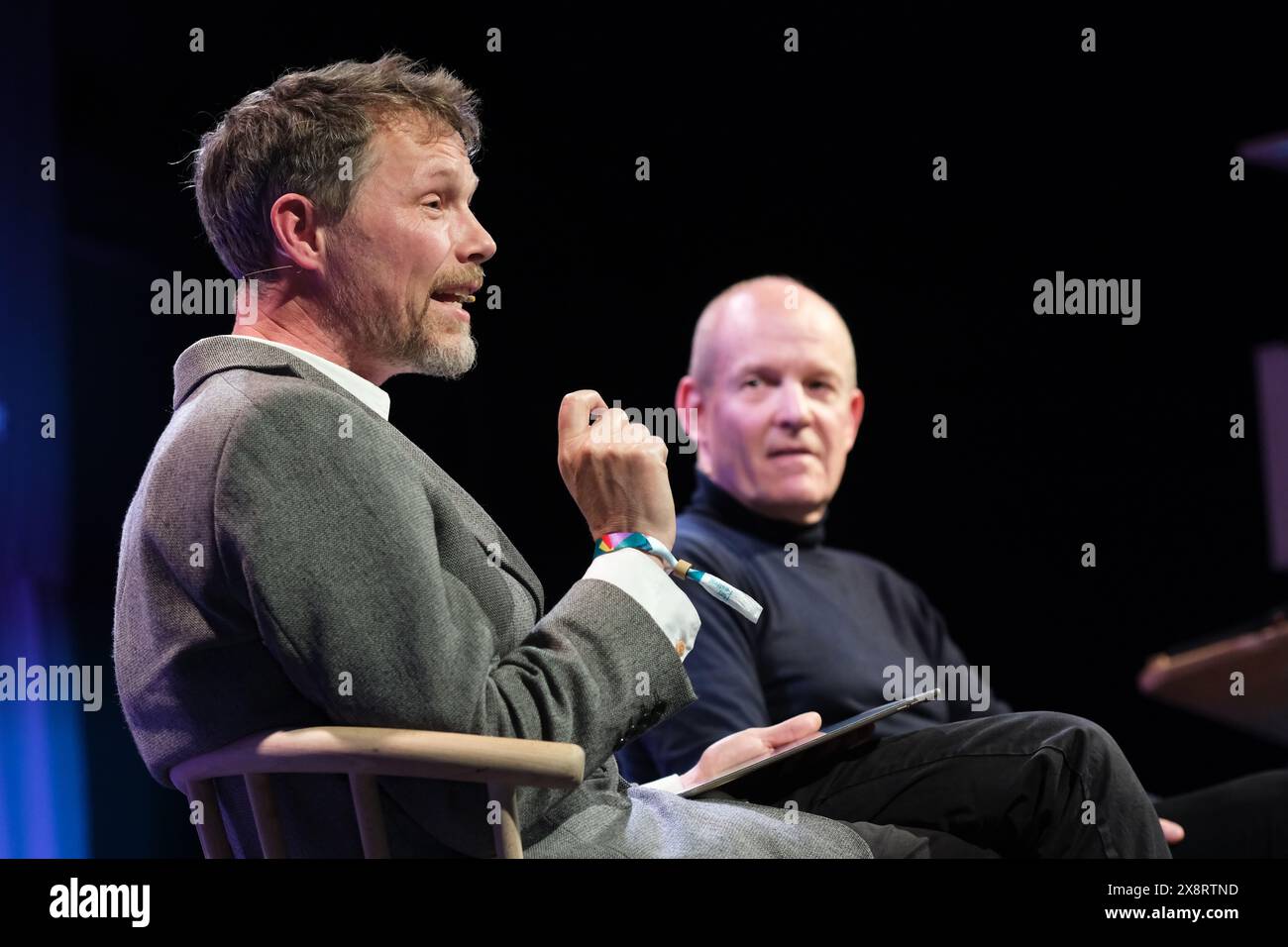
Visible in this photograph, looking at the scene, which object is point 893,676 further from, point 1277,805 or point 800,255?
point 800,255

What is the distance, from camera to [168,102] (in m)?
2.80

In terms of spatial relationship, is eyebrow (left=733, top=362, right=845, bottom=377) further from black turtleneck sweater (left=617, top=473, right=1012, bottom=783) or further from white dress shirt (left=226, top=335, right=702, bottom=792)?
white dress shirt (left=226, top=335, right=702, bottom=792)

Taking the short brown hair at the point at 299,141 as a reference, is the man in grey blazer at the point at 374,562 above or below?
below

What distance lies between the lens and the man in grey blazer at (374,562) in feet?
4.07

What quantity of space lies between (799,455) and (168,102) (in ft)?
4.85

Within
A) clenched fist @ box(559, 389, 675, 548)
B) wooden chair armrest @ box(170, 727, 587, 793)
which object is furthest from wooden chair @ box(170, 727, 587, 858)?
clenched fist @ box(559, 389, 675, 548)

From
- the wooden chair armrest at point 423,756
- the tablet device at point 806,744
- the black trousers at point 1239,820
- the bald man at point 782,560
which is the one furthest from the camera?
the bald man at point 782,560

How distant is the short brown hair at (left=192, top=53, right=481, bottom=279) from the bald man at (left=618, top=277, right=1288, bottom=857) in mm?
1048

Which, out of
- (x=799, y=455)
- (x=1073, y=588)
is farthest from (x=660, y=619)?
(x=1073, y=588)

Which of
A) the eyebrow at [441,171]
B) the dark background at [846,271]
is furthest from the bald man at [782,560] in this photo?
the eyebrow at [441,171]

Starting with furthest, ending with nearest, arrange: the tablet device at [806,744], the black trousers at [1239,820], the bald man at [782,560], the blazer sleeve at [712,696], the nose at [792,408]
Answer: the nose at [792,408], the bald man at [782,560], the blazer sleeve at [712,696], the black trousers at [1239,820], the tablet device at [806,744]

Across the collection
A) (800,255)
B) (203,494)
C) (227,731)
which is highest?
(800,255)

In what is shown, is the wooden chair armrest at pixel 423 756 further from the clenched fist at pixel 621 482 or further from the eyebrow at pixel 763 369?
the eyebrow at pixel 763 369

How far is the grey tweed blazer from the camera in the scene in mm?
1229
